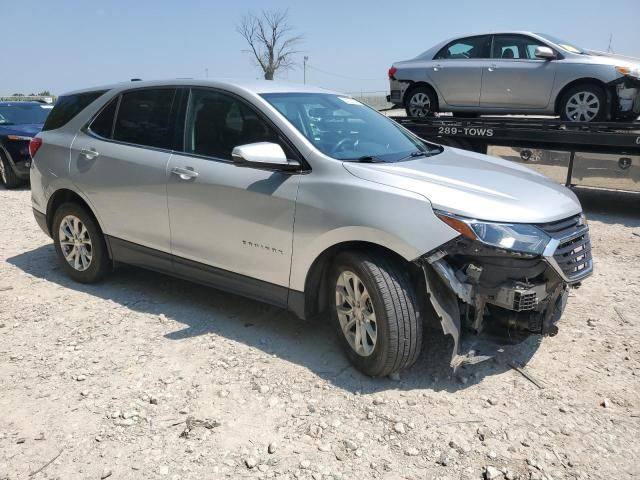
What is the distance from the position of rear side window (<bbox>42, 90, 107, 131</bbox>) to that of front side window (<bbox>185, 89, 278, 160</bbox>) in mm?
1268

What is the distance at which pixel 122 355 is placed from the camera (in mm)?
3598

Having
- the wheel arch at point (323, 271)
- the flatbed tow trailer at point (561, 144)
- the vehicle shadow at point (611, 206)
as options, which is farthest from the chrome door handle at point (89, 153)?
the vehicle shadow at point (611, 206)

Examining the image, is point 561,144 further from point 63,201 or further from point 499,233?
point 63,201

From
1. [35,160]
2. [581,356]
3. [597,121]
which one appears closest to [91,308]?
[35,160]

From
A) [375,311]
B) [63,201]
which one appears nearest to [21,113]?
[63,201]

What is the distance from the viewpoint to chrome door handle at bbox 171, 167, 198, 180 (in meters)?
3.79

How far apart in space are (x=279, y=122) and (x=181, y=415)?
1.89 m

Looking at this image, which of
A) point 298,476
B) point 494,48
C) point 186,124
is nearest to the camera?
point 298,476

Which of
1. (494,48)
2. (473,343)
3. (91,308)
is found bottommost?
→ (91,308)

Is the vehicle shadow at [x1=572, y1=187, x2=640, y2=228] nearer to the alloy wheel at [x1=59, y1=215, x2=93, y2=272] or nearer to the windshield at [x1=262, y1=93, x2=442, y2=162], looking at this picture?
the windshield at [x1=262, y1=93, x2=442, y2=162]

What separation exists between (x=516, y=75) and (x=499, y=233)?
6.77 metres

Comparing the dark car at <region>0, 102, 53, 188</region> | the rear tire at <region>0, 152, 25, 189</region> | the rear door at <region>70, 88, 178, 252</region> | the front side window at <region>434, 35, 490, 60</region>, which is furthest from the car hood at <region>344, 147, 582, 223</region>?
the rear tire at <region>0, 152, 25, 189</region>

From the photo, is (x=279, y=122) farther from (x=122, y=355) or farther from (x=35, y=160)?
(x=35, y=160)

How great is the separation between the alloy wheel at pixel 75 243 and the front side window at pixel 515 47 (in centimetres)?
718
